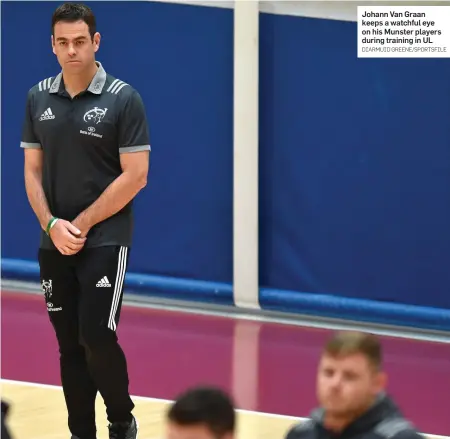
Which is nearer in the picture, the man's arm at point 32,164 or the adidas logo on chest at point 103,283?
the adidas logo on chest at point 103,283

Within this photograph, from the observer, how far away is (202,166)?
1022 cm

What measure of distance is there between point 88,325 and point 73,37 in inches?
55.1

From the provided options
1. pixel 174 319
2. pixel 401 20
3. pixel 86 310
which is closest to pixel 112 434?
pixel 86 310

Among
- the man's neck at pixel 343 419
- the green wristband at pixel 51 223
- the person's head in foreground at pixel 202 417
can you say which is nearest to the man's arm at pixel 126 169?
the green wristband at pixel 51 223

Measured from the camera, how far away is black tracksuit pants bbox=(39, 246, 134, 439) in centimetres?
639

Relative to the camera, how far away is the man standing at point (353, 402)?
13.4 ft

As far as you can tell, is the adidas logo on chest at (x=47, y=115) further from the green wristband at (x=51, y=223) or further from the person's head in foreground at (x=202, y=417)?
the person's head in foreground at (x=202, y=417)

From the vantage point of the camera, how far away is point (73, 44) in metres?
6.48

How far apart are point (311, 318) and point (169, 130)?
6.01 feet

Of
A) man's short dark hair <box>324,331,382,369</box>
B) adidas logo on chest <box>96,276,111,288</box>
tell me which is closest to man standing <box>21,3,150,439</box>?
adidas logo on chest <box>96,276,111,288</box>

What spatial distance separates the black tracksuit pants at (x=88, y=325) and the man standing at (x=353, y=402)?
2.31 meters

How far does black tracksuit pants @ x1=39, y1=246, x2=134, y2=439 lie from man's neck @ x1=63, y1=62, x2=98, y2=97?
796mm

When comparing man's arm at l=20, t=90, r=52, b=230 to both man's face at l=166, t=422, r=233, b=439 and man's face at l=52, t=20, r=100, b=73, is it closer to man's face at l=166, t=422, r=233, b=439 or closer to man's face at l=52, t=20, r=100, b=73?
man's face at l=52, t=20, r=100, b=73
